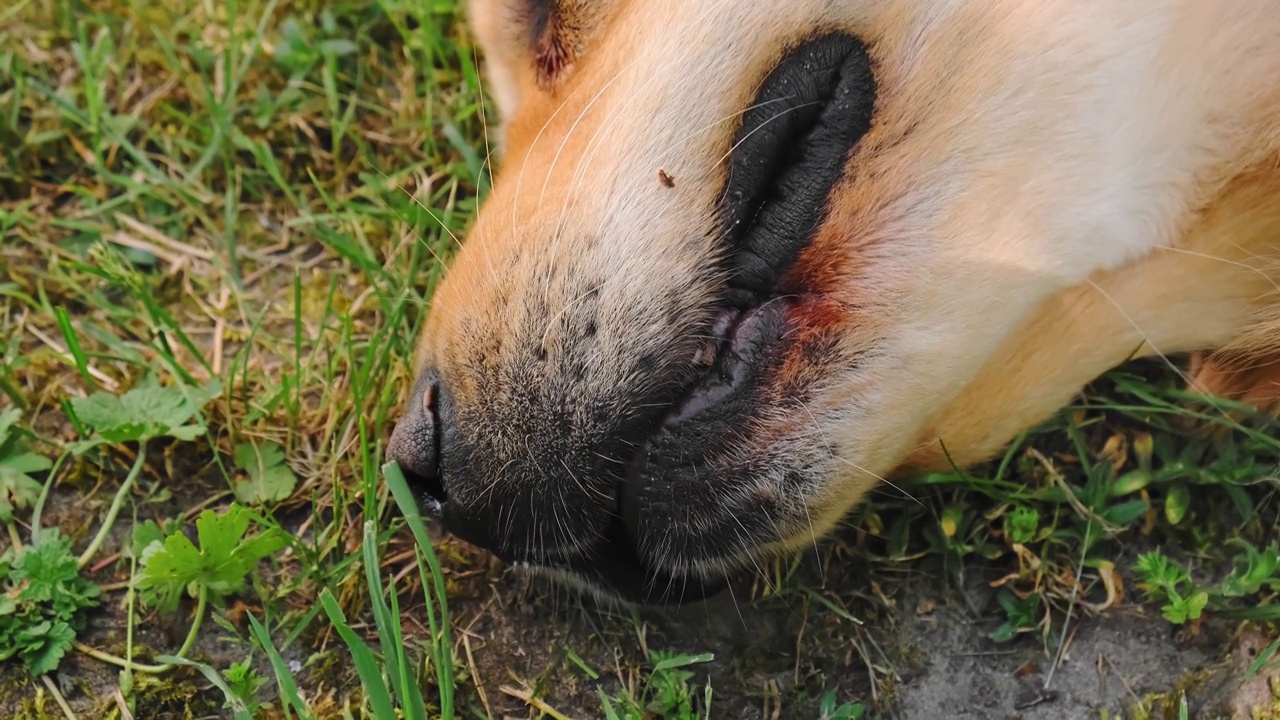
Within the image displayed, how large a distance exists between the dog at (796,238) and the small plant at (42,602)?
92 cm

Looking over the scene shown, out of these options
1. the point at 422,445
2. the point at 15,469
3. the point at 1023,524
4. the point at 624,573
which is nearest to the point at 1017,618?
the point at 1023,524

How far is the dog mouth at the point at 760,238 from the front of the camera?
6.01 ft

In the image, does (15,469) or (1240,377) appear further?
(15,469)

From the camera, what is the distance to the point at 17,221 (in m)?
3.00

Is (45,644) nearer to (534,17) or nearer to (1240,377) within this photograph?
(534,17)

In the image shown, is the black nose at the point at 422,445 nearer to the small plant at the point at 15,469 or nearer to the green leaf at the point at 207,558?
the green leaf at the point at 207,558

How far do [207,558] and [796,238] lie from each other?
1.42 m

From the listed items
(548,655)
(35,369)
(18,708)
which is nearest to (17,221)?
(35,369)

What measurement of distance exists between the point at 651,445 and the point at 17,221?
2.25 metres

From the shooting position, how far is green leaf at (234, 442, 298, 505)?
246 centimetres

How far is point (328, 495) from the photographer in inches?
97.5

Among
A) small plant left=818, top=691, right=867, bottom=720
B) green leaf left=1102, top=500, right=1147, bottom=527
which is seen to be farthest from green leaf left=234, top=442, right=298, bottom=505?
green leaf left=1102, top=500, right=1147, bottom=527

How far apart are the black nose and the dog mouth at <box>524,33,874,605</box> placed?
0.39 metres

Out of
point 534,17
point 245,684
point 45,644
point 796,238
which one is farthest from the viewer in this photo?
point 534,17
